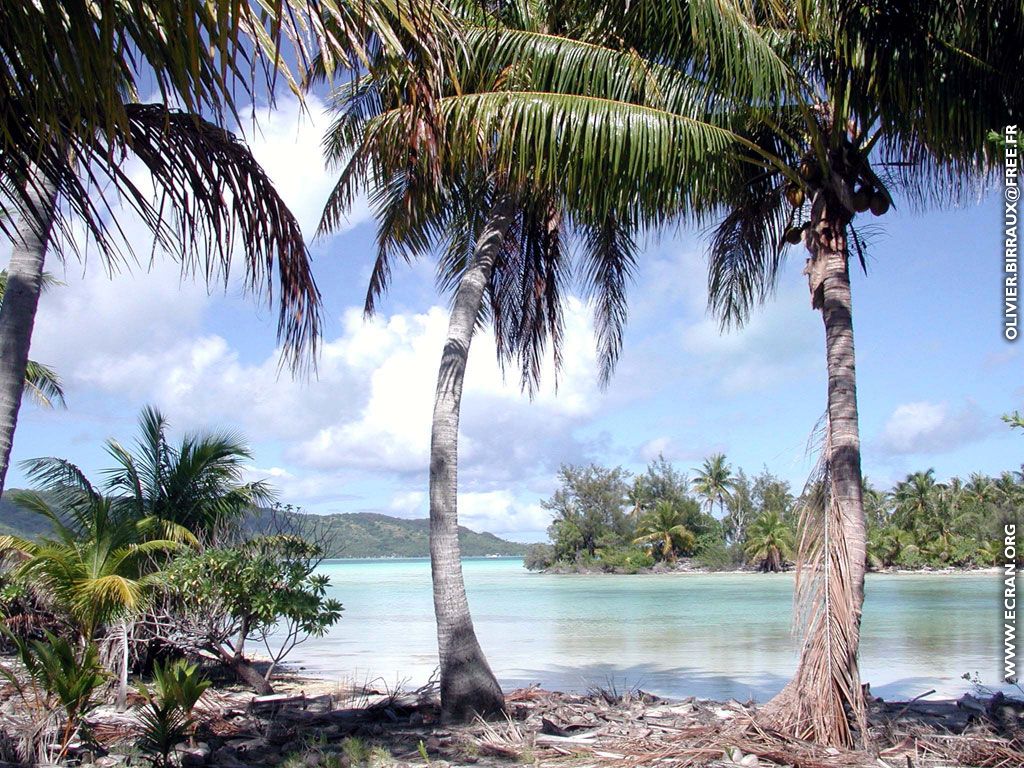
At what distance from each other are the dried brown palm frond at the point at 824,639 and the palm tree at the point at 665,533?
52334 mm

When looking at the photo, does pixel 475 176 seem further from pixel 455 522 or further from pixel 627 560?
pixel 627 560

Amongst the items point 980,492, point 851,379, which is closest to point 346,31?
point 851,379

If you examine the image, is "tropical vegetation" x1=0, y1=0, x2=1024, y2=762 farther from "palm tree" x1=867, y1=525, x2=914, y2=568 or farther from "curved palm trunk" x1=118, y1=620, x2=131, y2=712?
"palm tree" x1=867, y1=525, x2=914, y2=568

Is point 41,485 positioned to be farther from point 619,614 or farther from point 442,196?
point 619,614

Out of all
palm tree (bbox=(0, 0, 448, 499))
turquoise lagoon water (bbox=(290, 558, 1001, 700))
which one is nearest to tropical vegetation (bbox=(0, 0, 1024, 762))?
palm tree (bbox=(0, 0, 448, 499))

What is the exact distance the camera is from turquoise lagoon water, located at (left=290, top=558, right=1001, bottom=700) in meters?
12.7

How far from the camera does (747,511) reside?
62.8 m

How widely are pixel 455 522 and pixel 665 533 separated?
5229 centimetres

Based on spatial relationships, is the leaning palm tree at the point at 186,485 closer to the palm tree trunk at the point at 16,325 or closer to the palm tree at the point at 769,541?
the palm tree trunk at the point at 16,325

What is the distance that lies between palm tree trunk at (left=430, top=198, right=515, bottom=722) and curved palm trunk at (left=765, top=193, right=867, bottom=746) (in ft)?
8.34

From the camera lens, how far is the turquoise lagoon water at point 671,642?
41.7ft

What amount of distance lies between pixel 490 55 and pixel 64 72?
18.7 feet
